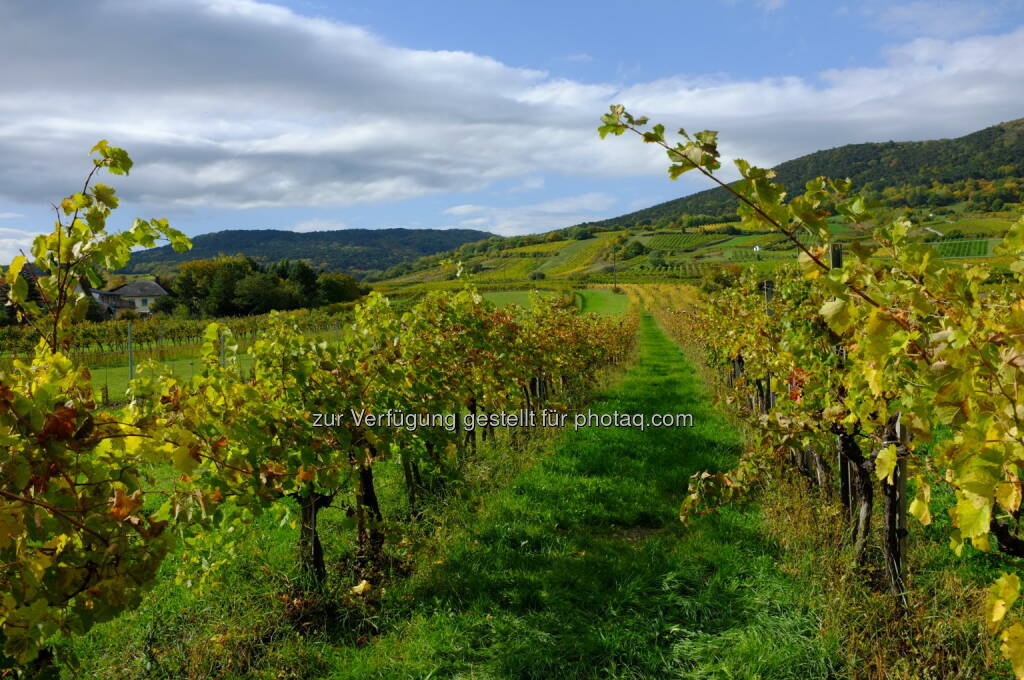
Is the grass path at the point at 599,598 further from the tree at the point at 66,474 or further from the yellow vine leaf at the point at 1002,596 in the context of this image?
the yellow vine leaf at the point at 1002,596

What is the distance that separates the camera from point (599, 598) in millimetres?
4117

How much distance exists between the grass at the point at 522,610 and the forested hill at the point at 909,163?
75.9 m

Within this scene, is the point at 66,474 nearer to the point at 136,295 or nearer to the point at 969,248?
the point at 969,248

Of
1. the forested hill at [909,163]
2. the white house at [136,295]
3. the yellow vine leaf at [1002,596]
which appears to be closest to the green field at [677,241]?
the forested hill at [909,163]

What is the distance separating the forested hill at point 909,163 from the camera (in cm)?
8888

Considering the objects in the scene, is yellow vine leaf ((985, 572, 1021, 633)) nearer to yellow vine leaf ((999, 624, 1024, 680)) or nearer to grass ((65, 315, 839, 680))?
yellow vine leaf ((999, 624, 1024, 680))

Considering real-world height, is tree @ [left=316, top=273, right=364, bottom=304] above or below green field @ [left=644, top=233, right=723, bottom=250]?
below

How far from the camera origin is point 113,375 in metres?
24.1

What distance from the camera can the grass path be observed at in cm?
341

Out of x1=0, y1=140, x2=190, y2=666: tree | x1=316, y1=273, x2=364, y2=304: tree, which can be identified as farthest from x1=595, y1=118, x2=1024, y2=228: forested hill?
x1=0, y1=140, x2=190, y2=666: tree

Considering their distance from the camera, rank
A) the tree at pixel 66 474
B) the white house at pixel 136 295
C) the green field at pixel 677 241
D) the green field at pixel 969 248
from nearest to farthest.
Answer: the tree at pixel 66 474 → the green field at pixel 969 248 → the white house at pixel 136 295 → the green field at pixel 677 241

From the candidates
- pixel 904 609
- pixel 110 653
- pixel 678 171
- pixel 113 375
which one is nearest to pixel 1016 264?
pixel 678 171

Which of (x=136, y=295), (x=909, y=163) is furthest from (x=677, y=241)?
(x=136, y=295)

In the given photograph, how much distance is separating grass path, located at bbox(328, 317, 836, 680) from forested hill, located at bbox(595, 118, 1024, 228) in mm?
75537
